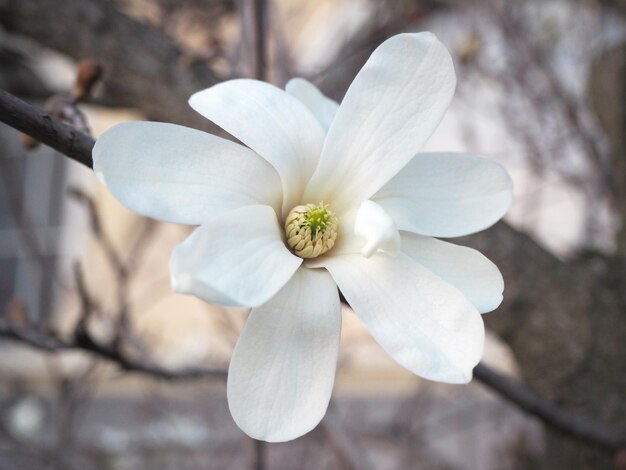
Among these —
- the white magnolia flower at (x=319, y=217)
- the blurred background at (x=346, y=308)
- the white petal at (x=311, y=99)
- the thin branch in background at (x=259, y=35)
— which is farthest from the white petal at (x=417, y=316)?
A: the thin branch in background at (x=259, y=35)

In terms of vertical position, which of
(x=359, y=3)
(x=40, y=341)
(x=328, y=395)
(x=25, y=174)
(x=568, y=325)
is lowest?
(x=25, y=174)

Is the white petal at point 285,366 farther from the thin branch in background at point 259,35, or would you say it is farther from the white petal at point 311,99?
the thin branch in background at point 259,35

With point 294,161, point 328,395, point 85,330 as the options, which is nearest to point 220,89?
point 294,161

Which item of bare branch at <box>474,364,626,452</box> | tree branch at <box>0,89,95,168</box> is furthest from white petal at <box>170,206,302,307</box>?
bare branch at <box>474,364,626,452</box>

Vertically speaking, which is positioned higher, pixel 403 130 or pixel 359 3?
pixel 403 130

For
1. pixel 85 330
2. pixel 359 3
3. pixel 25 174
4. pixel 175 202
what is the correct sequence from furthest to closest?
pixel 25 174
pixel 359 3
pixel 85 330
pixel 175 202

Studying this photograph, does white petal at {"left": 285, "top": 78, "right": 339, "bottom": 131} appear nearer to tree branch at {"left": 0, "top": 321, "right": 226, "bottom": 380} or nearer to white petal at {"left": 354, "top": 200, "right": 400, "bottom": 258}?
white petal at {"left": 354, "top": 200, "right": 400, "bottom": 258}

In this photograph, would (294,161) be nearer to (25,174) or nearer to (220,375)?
(220,375)

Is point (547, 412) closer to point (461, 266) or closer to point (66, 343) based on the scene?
point (461, 266)
